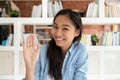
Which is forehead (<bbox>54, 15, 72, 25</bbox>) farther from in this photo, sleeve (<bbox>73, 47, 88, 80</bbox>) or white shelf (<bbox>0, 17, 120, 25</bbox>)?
white shelf (<bbox>0, 17, 120, 25</bbox>)

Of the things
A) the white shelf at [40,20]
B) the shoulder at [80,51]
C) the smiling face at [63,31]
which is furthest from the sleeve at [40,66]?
the white shelf at [40,20]

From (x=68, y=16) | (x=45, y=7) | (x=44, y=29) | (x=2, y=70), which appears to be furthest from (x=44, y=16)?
(x=44, y=29)

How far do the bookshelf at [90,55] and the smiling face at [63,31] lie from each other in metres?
1.65

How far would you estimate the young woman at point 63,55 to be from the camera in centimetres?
148

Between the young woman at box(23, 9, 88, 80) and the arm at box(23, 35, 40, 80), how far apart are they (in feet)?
0.45

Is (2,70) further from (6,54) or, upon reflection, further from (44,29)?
(44,29)

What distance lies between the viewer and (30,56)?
4.23 feet

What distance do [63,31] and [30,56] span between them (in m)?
0.31

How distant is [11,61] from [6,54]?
0.40 ft

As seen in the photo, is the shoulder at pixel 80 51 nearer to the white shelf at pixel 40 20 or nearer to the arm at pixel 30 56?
the arm at pixel 30 56

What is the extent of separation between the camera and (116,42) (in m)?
3.30

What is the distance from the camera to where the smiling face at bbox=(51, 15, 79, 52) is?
4.83 ft

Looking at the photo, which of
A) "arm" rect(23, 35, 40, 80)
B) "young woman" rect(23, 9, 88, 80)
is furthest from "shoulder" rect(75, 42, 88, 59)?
"arm" rect(23, 35, 40, 80)

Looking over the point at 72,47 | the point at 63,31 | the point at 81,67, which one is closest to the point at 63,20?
the point at 63,31
